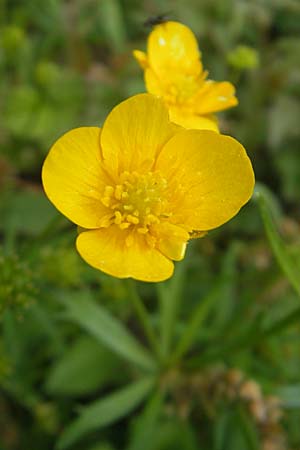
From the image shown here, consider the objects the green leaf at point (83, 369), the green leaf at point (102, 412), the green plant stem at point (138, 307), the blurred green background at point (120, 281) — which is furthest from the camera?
the green leaf at point (83, 369)

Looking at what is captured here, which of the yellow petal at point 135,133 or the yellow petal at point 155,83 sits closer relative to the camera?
the yellow petal at point 135,133

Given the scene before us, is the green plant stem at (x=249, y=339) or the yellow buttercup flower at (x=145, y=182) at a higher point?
the yellow buttercup flower at (x=145, y=182)

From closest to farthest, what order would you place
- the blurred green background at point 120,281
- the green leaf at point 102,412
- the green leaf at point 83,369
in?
the green leaf at point 102,412
the blurred green background at point 120,281
the green leaf at point 83,369

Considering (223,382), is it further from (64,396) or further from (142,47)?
(142,47)

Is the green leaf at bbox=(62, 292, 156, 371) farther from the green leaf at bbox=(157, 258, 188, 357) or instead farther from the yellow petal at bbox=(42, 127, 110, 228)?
the yellow petal at bbox=(42, 127, 110, 228)

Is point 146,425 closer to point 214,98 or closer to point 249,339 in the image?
point 249,339

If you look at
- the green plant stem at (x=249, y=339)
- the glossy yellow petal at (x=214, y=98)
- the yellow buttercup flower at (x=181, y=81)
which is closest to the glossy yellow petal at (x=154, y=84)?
the yellow buttercup flower at (x=181, y=81)

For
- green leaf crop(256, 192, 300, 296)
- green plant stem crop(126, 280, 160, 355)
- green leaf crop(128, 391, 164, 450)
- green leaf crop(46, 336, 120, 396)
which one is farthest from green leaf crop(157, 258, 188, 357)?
green leaf crop(256, 192, 300, 296)

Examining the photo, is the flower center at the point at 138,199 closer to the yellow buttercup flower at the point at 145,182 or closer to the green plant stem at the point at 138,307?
the yellow buttercup flower at the point at 145,182
